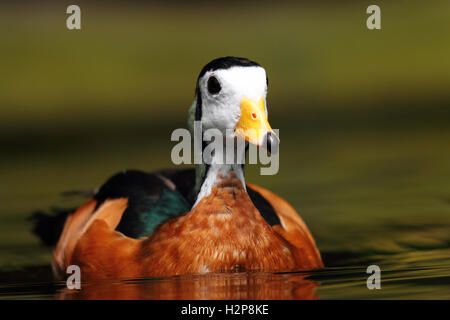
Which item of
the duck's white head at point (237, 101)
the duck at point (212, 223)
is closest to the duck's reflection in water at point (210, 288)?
the duck at point (212, 223)

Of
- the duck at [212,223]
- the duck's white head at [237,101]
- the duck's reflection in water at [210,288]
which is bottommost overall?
the duck's reflection in water at [210,288]

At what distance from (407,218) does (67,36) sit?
15097mm

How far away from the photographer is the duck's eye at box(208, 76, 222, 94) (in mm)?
7571

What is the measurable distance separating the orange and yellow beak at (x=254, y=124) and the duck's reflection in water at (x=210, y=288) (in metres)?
1.03

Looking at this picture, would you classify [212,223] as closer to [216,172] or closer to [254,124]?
[216,172]

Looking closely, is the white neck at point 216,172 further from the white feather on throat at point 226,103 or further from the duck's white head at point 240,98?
the duck's white head at point 240,98

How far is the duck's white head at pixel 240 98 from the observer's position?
24.1 feet

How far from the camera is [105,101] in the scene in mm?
20891

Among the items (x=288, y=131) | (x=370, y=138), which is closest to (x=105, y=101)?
(x=288, y=131)

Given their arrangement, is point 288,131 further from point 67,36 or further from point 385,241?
point 67,36

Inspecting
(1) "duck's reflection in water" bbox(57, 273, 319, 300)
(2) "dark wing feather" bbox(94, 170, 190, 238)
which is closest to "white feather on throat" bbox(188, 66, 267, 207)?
(2) "dark wing feather" bbox(94, 170, 190, 238)

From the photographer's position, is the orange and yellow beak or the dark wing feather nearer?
the orange and yellow beak

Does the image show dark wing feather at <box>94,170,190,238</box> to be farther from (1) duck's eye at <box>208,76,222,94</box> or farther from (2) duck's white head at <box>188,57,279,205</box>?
(1) duck's eye at <box>208,76,222,94</box>

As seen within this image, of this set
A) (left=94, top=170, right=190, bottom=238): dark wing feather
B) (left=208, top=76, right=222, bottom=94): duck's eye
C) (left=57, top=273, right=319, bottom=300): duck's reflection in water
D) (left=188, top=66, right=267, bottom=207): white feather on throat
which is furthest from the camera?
(left=94, top=170, right=190, bottom=238): dark wing feather
